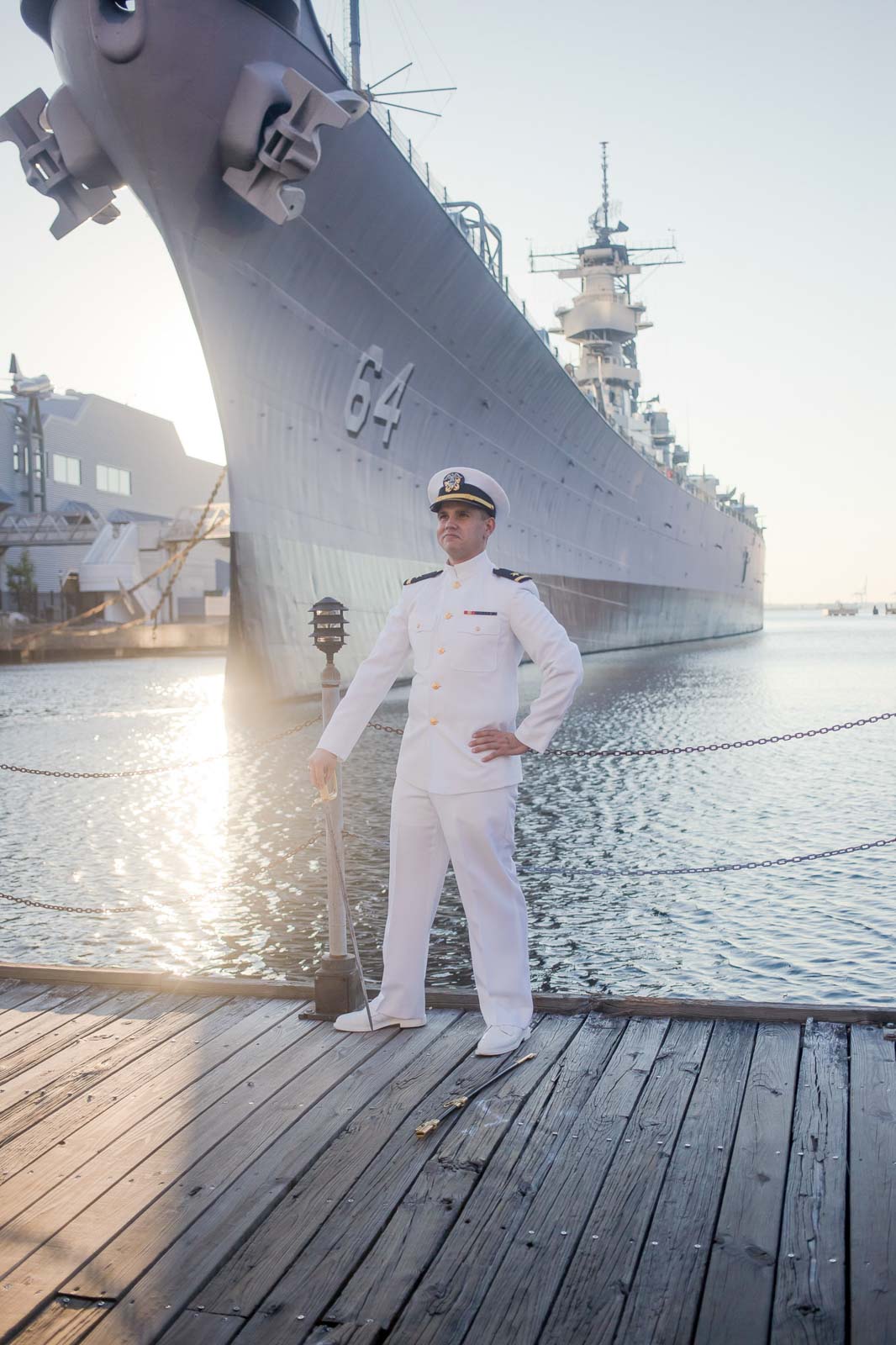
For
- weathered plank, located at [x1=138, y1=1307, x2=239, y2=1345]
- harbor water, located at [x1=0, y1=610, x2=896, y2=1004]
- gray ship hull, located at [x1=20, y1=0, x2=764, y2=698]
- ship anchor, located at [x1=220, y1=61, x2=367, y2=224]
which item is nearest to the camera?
weathered plank, located at [x1=138, y1=1307, x2=239, y2=1345]

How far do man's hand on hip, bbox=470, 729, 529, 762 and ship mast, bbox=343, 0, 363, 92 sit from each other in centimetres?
1857

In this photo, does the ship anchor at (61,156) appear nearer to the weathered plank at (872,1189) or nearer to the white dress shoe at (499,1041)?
the white dress shoe at (499,1041)

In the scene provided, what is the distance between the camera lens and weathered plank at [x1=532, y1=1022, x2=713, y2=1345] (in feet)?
6.42

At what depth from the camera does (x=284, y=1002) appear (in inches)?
149

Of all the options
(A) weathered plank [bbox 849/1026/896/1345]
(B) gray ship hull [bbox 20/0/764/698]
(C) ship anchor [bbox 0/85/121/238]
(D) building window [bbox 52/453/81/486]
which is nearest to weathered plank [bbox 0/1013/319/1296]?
(A) weathered plank [bbox 849/1026/896/1345]

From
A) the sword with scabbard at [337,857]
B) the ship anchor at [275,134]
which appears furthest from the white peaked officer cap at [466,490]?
the ship anchor at [275,134]

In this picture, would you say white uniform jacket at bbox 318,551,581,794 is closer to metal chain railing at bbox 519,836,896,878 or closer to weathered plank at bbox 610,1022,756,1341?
metal chain railing at bbox 519,836,896,878

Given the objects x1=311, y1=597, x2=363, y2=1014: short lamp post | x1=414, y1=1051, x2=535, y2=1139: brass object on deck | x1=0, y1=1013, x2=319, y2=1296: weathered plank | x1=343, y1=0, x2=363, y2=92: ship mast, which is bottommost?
x1=0, y1=1013, x2=319, y2=1296: weathered plank

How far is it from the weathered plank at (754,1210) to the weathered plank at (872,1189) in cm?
15

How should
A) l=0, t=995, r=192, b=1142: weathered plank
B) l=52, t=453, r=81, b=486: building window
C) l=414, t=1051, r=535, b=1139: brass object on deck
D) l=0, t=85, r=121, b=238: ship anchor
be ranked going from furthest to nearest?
l=52, t=453, r=81, b=486: building window < l=0, t=85, r=121, b=238: ship anchor < l=0, t=995, r=192, b=1142: weathered plank < l=414, t=1051, r=535, b=1139: brass object on deck

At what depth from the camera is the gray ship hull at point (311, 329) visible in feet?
41.8

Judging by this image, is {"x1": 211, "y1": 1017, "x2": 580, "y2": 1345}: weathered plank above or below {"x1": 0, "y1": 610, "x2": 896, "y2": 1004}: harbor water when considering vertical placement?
above

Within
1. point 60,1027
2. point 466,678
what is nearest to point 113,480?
point 60,1027

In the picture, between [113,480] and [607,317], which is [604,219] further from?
[113,480]
